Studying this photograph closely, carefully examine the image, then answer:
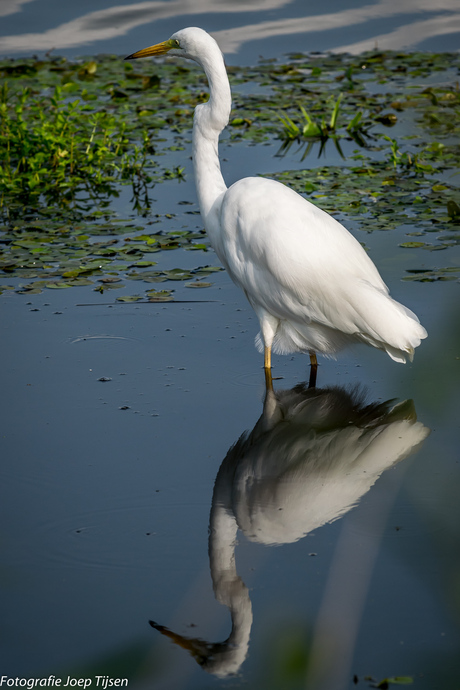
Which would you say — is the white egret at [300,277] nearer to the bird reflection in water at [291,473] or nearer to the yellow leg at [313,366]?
the yellow leg at [313,366]

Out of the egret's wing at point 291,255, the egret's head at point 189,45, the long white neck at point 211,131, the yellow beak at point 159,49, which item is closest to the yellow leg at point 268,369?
the egret's wing at point 291,255

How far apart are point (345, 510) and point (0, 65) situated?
9231 millimetres

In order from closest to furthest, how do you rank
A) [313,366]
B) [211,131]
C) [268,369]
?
1. [268,369]
2. [313,366]
3. [211,131]

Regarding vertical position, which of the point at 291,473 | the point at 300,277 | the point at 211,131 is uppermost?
the point at 211,131

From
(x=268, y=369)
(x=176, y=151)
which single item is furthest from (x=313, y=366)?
(x=176, y=151)

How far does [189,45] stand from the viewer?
433cm

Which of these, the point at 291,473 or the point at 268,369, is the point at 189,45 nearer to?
the point at 268,369

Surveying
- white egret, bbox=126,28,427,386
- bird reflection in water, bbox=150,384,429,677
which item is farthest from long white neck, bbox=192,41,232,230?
bird reflection in water, bbox=150,384,429,677

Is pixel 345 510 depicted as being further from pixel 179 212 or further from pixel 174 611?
pixel 179 212

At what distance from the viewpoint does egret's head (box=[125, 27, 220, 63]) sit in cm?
424

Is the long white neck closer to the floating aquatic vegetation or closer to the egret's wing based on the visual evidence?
the egret's wing

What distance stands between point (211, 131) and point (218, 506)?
2.06 m

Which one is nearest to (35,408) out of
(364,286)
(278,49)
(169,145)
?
(364,286)

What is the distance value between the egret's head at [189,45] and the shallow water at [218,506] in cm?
137
